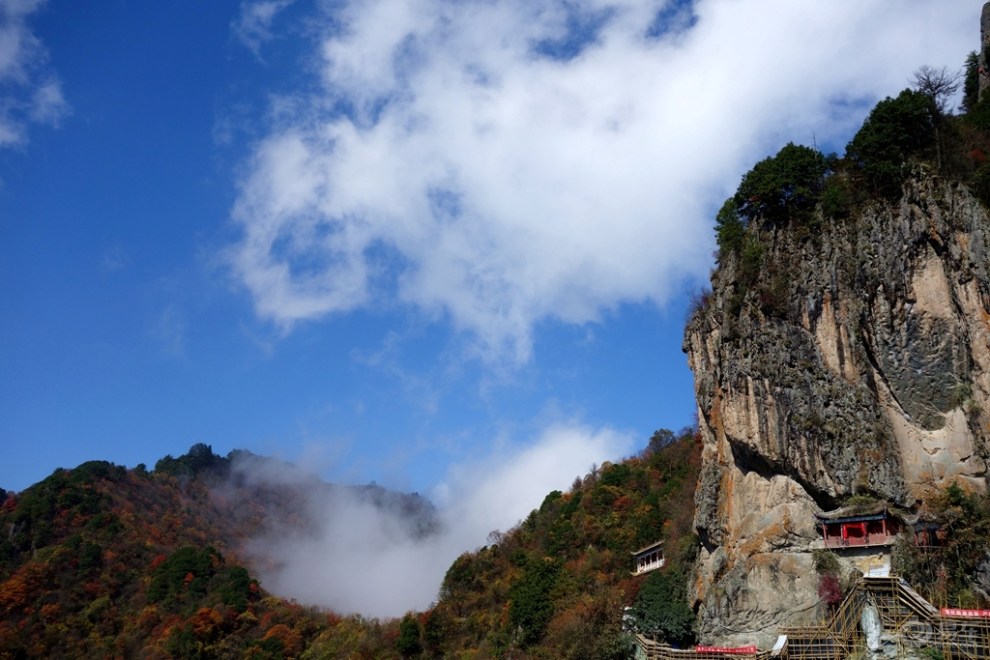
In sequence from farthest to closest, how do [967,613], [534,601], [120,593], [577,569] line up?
[120,593]
[577,569]
[534,601]
[967,613]

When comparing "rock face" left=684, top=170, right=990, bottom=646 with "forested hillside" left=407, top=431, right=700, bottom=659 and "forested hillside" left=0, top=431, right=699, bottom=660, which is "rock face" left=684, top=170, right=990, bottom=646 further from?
"forested hillside" left=0, top=431, right=699, bottom=660

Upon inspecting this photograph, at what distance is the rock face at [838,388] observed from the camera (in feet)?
113

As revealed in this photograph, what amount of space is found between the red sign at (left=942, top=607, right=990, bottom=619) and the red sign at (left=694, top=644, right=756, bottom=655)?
25.3 feet

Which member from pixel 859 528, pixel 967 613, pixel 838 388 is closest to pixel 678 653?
pixel 859 528

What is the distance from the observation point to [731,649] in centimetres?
3606

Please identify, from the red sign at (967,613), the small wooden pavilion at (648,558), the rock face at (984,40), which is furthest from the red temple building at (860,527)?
the rock face at (984,40)

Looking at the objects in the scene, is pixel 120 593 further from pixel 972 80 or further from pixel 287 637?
pixel 972 80

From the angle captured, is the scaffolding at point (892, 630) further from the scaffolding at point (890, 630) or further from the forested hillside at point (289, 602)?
the forested hillside at point (289, 602)

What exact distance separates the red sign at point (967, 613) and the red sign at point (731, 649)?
25.3 feet

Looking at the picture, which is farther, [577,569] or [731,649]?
[577,569]

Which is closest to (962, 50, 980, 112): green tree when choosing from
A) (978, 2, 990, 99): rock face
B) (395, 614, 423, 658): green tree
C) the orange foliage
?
(978, 2, 990, 99): rock face

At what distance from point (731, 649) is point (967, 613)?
9.53m

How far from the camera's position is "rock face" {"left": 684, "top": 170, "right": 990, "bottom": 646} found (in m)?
34.5

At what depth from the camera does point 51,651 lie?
69.1m
